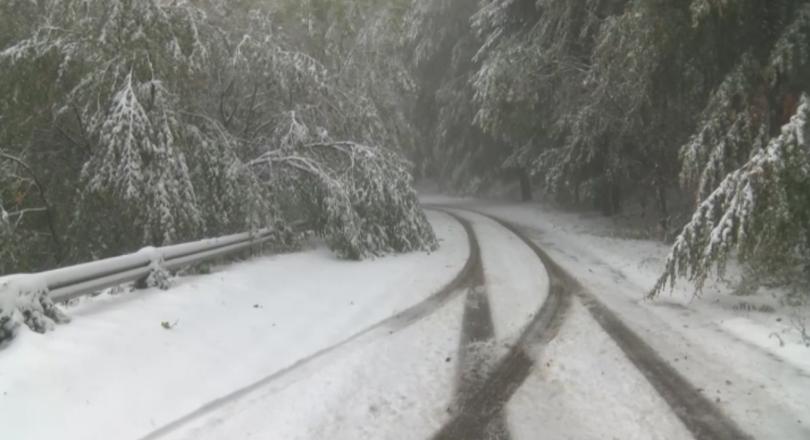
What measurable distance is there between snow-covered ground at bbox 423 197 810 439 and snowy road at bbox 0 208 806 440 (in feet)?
0.24

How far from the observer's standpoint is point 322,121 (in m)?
14.2

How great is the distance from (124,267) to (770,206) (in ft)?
24.3

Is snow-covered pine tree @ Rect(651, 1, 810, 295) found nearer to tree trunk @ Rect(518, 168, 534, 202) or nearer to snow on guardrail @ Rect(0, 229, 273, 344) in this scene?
snow on guardrail @ Rect(0, 229, 273, 344)

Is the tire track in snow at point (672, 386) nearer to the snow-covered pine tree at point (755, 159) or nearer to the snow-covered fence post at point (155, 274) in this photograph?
the snow-covered pine tree at point (755, 159)

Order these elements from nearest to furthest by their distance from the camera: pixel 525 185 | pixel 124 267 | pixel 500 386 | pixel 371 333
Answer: pixel 500 386
pixel 124 267
pixel 371 333
pixel 525 185

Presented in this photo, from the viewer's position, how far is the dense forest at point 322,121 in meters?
7.86

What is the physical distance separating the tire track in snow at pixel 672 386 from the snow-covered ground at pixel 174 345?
1.97 metres

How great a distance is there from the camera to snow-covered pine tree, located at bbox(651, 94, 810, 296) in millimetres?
6648

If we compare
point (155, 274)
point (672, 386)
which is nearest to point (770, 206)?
point (672, 386)

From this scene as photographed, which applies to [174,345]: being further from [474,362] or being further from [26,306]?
[474,362]

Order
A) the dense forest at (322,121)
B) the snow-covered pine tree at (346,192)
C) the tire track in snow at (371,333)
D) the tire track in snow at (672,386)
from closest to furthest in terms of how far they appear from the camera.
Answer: the tire track in snow at (672,386) < the tire track in snow at (371,333) < the dense forest at (322,121) < the snow-covered pine tree at (346,192)

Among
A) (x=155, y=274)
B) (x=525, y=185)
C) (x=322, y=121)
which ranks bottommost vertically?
(x=155, y=274)

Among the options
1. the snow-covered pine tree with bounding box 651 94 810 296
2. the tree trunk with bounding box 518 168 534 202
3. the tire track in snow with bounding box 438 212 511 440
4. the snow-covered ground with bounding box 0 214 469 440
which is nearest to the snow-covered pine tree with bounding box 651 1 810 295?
the snow-covered pine tree with bounding box 651 94 810 296

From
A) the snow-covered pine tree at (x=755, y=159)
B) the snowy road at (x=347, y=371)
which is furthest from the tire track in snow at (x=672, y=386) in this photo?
the snow-covered pine tree at (x=755, y=159)
